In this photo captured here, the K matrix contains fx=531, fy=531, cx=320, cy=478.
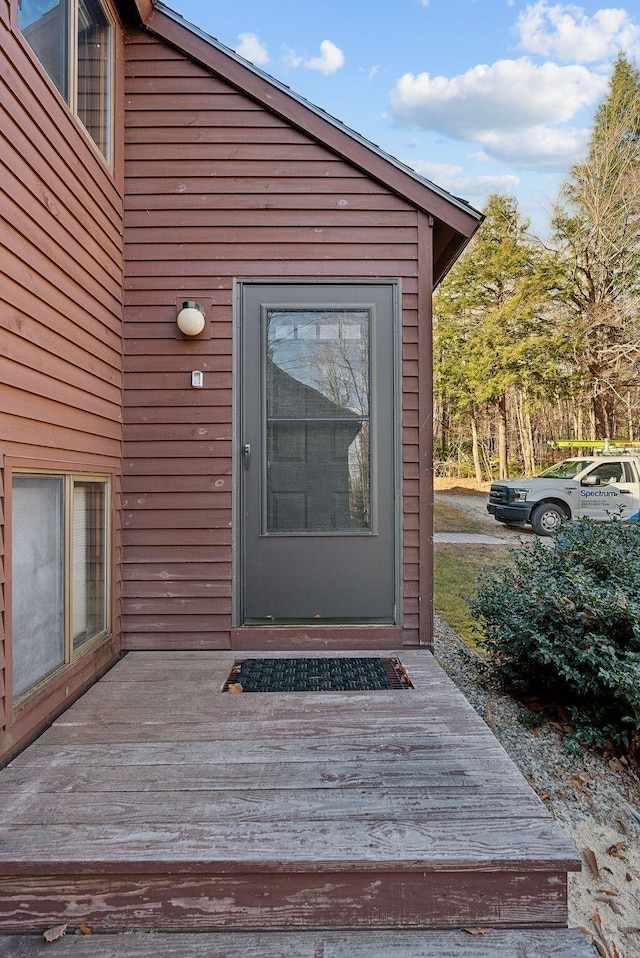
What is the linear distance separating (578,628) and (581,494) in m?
6.66

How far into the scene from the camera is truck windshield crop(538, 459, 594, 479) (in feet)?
28.7

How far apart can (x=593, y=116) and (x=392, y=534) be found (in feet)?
50.9

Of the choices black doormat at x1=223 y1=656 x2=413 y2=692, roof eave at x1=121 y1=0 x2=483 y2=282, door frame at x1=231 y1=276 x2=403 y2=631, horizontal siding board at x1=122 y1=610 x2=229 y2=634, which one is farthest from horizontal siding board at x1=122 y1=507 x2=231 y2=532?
roof eave at x1=121 y1=0 x2=483 y2=282

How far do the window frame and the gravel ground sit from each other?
2015 millimetres

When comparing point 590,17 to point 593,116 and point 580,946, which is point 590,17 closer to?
point 593,116

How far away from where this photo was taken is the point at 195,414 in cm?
311

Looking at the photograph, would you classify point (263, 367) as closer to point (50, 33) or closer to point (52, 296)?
point (52, 296)

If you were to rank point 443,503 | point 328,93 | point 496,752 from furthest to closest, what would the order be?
point 443,503 < point 328,93 < point 496,752

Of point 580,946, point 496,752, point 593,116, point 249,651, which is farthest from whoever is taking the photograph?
point 593,116

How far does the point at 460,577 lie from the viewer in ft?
19.3

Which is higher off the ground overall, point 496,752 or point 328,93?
point 328,93

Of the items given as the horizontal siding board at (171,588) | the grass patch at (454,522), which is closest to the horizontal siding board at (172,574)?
the horizontal siding board at (171,588)

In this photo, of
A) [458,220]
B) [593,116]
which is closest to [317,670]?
[458,220]

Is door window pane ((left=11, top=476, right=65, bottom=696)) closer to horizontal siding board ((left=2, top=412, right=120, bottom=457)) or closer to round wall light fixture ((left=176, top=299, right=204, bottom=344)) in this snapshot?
horizontal siding board ((left=2, top=412, right=120, bottom=457))
